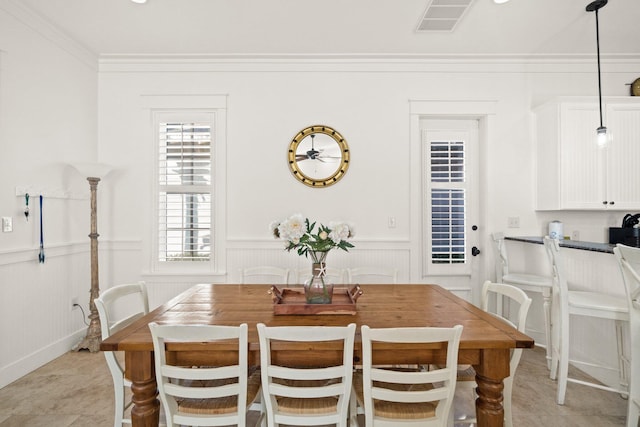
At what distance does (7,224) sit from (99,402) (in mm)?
1526

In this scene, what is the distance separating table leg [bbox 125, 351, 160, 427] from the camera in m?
1.48

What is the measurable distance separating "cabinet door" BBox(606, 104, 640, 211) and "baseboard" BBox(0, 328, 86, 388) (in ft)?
17.5

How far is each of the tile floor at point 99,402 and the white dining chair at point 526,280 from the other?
1.22 ft

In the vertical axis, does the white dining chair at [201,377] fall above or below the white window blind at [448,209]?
below

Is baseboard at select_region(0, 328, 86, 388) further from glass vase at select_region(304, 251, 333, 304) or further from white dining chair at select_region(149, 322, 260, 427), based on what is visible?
glass vase at select_region(304, 251, 333, 304)

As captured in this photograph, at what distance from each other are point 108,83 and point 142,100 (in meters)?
0.40

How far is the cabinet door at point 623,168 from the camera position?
3316mm

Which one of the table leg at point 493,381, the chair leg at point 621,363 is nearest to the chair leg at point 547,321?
the chair leg at point 621,363

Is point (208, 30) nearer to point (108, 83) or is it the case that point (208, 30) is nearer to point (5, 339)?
point (108, 83)

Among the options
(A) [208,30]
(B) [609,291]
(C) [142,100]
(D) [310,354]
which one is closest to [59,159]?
(C) [142,100]

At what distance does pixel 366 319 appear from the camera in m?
1.76

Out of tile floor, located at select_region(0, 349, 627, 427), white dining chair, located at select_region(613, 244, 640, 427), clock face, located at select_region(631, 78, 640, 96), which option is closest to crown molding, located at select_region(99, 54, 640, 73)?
clock face, located at select_region(631, 78, 640, 96)

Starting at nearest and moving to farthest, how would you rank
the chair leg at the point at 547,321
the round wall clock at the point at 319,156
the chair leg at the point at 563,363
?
the chair leg at the point at 563,363
the chair leg at the point at 547,321
the round wall clock at the point at 319,156

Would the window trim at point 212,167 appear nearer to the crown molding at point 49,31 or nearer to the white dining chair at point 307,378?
the crown molding at point 49,31
